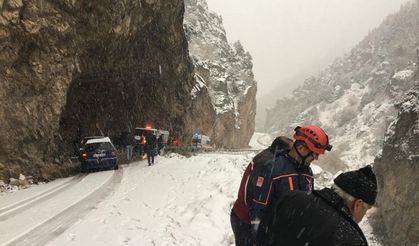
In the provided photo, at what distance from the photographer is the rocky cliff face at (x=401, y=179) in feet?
64.5

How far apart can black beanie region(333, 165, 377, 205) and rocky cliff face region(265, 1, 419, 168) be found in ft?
258

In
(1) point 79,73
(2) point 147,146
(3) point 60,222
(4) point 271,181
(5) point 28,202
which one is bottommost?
(5) point 28,202

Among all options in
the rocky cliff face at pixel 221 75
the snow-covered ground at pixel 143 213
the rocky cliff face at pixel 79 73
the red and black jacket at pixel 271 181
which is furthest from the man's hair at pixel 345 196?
the rocky cliff face at pixel 221 75

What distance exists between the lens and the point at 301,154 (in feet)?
13.6

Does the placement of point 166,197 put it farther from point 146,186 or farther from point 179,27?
point 179,27

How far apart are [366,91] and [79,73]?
12035 cm

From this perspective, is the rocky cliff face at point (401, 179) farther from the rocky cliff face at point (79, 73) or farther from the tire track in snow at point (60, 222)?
the rocky cliff face at point (79, 73)

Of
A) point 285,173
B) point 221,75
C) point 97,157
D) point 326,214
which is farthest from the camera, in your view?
point 221,75

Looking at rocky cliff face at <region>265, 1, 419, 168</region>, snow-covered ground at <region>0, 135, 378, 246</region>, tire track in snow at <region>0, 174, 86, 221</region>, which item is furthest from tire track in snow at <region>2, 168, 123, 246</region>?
rocky cliff face at <region>265, 1, 419, 168</region>

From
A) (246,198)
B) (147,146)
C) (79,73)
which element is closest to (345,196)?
(246,198)

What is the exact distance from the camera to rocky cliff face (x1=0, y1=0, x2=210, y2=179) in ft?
62.3

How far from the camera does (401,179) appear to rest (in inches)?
869

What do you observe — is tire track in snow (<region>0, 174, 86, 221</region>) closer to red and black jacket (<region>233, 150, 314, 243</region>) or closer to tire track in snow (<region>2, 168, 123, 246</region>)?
tire track in snow (<region>2, 168, 123, 246</region>)

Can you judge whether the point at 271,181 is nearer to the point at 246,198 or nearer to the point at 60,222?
the point at 246,198
